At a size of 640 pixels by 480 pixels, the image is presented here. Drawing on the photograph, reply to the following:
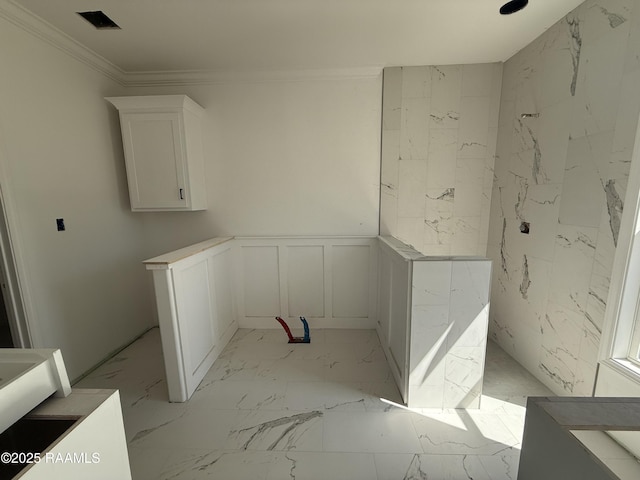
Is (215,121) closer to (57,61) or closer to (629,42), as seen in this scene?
(57,61)

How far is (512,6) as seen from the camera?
1685 millimetres

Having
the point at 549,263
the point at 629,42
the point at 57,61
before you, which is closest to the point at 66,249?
the point at 57,61

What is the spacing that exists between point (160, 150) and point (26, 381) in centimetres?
221

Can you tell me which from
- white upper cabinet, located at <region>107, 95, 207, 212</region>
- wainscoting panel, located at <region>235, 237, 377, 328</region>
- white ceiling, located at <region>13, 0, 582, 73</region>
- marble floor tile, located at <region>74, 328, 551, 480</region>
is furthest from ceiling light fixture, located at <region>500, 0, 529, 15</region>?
marble floor tile, located at <region>74, 328, 551, 480</region>

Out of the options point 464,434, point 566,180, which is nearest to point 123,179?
point 464,434

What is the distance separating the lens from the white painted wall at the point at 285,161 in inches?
105

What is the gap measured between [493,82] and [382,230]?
176cm

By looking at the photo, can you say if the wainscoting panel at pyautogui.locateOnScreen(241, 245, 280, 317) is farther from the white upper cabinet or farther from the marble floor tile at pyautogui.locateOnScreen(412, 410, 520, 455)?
the marble floor tile at pyautogui.locateOnScreen(412, 410, 520, 455)

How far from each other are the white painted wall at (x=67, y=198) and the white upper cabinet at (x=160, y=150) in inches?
9.1

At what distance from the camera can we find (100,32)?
1.97m

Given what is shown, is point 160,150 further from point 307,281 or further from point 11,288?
point 307,281

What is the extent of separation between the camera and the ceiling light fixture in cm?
165

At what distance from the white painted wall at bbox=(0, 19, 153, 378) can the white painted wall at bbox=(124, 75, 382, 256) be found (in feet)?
1.50

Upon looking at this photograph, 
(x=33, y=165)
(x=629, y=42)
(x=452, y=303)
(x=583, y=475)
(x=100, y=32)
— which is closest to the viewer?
(x=583, y=475)
